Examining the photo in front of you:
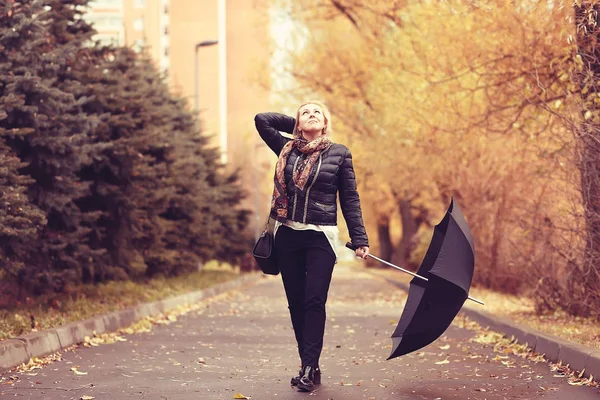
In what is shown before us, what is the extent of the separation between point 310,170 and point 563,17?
589 cm

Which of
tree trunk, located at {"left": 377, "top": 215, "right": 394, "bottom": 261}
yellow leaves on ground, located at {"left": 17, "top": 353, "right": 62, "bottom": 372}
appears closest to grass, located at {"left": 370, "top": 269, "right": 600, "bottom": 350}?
yellow leaves on ground, located at {"left": 17, "top": 353, "right": 62, "bottom": 372}

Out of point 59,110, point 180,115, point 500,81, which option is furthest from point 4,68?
point 180,115

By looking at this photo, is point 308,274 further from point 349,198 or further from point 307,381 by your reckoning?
point 307,381

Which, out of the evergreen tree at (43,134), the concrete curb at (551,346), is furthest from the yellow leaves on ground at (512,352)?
the evergreen tree at (43,134)

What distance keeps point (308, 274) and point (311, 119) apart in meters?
Answer: 1.15

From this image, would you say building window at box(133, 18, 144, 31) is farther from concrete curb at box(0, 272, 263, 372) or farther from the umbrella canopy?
the umbrella canopy

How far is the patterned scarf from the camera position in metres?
7.46

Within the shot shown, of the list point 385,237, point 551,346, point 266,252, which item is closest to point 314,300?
point 266,252

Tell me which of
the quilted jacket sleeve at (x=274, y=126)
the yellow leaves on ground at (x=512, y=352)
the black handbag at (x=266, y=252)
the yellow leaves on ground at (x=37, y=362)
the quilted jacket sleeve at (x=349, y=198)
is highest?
the quilted jacket sleeve at (x=274, y=126)

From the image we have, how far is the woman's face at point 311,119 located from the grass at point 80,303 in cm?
350

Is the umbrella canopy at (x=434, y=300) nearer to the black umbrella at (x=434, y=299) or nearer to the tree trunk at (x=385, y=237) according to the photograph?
the black umbrella at (x=434, y=299)

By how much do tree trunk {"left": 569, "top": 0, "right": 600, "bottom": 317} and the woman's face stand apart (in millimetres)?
3682

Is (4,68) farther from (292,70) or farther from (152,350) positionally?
(292,70)

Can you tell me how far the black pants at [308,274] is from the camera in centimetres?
748
